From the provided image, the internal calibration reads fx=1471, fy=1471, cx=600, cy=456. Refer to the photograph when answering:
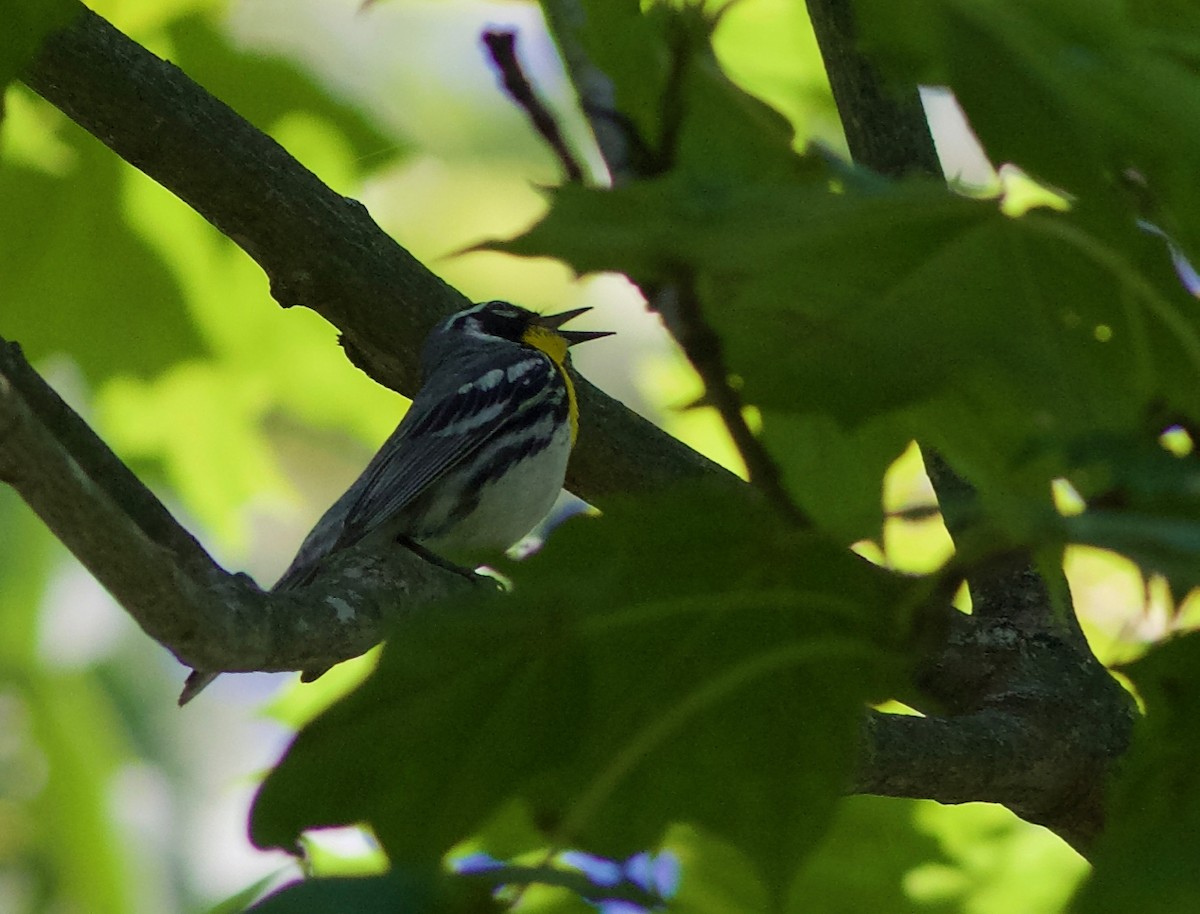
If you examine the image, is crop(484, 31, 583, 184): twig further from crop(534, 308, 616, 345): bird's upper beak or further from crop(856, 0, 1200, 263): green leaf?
crop(534, 308, 616, 345): bird's upper beak

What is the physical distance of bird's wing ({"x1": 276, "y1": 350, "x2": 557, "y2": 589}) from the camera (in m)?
2.70

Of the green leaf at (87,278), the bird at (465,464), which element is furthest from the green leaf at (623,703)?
the bird at (465,464)

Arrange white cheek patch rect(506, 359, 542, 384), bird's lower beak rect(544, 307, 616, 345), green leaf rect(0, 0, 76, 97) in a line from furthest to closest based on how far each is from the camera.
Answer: bird's lower beak rect(544, 307, 616, 345), white cheek patch rect(506, 359, 542, 384), green leaf rect(0, 0, 76, 97)

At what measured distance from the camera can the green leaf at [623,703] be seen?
31.1 inches

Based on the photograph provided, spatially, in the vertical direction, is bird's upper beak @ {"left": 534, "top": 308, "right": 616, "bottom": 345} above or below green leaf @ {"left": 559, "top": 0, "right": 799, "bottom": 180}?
above

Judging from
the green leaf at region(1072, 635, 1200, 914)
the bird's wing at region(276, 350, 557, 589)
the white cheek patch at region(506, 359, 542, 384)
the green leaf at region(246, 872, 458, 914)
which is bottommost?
the green leaf at region(246, 872, 458, 914)

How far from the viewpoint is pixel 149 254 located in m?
2.26

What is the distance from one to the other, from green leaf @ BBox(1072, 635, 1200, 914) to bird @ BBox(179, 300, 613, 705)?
196cm

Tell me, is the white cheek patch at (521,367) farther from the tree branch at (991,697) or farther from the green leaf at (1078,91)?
the green leaf at (1078,91)

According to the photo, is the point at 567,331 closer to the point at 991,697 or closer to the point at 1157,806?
Answer: the point at 991,697

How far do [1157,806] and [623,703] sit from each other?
0.96 ft

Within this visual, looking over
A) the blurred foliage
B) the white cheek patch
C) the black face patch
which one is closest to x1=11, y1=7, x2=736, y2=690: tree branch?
the blurred foliage

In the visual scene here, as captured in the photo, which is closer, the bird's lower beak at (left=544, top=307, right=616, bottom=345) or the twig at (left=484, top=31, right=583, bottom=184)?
the twig at (left=484, top=31, right=583, bottom=184)

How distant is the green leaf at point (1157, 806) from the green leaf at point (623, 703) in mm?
131
